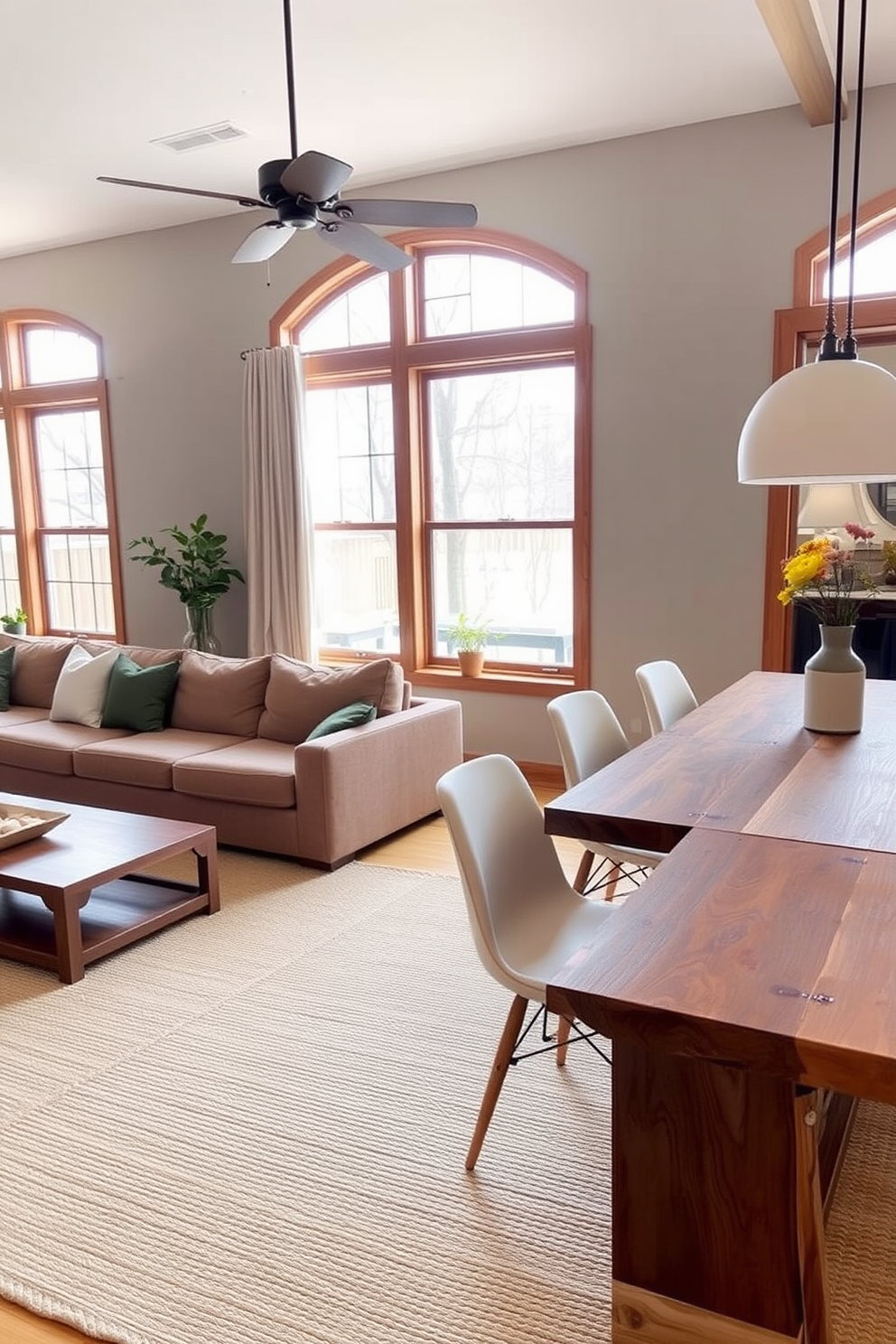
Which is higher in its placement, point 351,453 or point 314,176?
point 314,176

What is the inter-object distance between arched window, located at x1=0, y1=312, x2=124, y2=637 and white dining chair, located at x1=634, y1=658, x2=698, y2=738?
15.2 feet

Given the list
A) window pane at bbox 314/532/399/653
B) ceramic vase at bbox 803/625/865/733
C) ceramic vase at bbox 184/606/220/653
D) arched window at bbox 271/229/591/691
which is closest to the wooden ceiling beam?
arched window at bbox 271/229/591/691

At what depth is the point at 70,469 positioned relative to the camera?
719 centimetres

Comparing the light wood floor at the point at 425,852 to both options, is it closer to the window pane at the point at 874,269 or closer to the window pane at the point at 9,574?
the window pane at the point at 874,269

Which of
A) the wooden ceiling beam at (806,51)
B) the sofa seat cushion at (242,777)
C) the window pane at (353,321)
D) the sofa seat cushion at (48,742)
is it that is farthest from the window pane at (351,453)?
the wooden ceiling beam at (806,51)

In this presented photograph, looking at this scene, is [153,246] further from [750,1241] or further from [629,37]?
[750,1241]

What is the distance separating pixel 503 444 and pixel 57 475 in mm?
A: 3725

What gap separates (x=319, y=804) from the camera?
3971 mm

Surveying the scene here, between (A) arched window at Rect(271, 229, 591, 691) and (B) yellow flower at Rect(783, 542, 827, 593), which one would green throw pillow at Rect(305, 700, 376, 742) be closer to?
(A) arched window at Rect(271, 229, 591, 691)

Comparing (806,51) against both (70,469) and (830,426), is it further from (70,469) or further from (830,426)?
(70,469)

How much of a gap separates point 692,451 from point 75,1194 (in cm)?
405

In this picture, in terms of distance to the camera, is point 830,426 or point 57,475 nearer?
point 830,426

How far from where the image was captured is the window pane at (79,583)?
714 cm

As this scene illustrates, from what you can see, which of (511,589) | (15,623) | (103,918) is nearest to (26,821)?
(103,918)
